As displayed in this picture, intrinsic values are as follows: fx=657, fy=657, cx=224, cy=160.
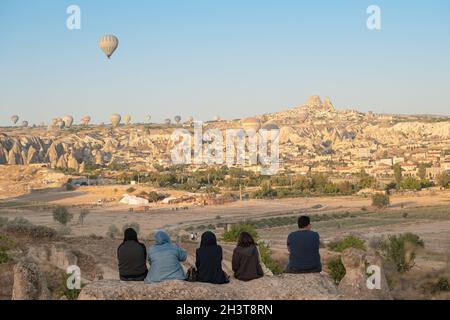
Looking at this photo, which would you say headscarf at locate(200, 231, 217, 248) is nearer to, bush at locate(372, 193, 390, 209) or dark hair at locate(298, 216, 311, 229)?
dark hair at locate(298, 216, 311, 229)

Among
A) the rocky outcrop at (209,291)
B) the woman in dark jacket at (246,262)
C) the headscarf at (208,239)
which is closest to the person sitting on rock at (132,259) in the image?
the rocky outcrop at (209,291)

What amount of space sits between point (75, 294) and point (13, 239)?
850cm

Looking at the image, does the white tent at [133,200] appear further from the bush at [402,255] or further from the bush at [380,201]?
the bush at [402,255]

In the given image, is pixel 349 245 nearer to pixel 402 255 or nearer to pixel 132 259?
pixel 402 255

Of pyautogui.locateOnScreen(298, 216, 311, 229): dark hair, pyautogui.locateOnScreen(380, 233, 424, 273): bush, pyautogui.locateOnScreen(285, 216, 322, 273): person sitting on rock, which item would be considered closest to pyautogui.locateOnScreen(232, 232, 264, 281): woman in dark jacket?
pyautogui.locateOnScreen(285, 216, 322, 273): person sitting on rock

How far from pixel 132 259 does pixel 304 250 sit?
7.58 ft

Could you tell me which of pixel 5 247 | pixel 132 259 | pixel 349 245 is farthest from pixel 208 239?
pixel 349 245

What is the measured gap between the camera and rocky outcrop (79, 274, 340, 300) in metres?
7.67

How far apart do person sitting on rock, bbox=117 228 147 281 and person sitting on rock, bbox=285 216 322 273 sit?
2009 millimetres

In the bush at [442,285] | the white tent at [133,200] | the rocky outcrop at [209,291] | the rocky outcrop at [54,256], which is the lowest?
the white tent at [133,200]

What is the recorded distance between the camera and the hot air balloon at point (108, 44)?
2788 inches

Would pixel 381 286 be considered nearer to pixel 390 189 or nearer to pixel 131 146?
pixel 390 189

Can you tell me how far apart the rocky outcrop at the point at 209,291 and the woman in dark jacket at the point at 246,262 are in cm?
40

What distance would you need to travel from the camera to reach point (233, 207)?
177 ft
